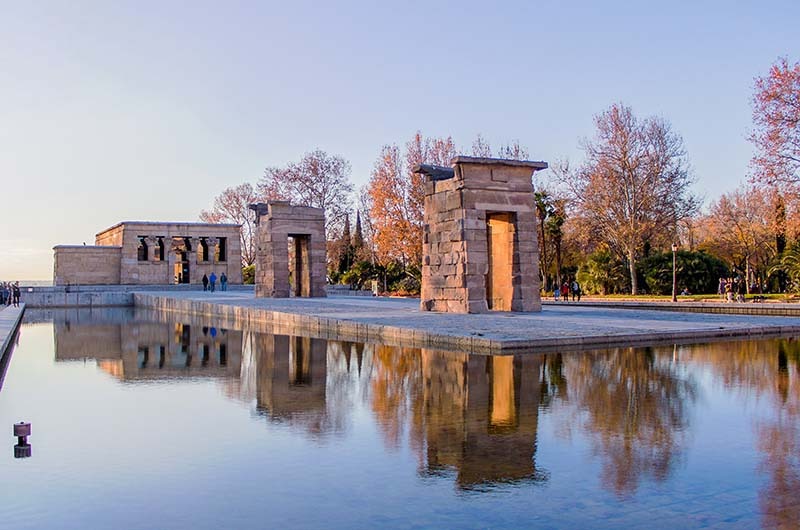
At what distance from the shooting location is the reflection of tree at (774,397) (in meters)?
5.12

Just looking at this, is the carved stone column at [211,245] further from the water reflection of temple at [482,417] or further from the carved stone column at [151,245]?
the water reflection of temple at [482,417]

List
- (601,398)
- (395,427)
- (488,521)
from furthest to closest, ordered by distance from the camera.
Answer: (601,398)
(395,427)
(488,521)

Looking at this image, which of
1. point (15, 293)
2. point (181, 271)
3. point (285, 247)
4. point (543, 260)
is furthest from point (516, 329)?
point (181, 271)

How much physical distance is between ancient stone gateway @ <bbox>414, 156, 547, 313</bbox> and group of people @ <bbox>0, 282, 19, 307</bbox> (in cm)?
2183

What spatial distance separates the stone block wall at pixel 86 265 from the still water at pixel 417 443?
4538 cm

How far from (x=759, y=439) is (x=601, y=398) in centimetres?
217

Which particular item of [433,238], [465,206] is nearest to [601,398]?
[465,206]

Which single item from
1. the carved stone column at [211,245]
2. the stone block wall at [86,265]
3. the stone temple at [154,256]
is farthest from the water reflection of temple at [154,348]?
the carved stone column at [211,245]

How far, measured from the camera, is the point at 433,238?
22.9m

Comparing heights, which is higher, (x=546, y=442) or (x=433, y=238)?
(x=433, y=238)

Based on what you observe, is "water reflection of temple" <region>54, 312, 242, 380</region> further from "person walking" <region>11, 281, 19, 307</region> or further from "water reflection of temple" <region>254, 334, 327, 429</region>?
"person walking" <region>11, 281, 19, 307</region>

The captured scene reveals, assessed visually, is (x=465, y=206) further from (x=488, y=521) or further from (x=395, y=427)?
(x=488, y=521)

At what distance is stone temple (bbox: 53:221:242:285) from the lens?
55.6m

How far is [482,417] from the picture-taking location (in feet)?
26.2
